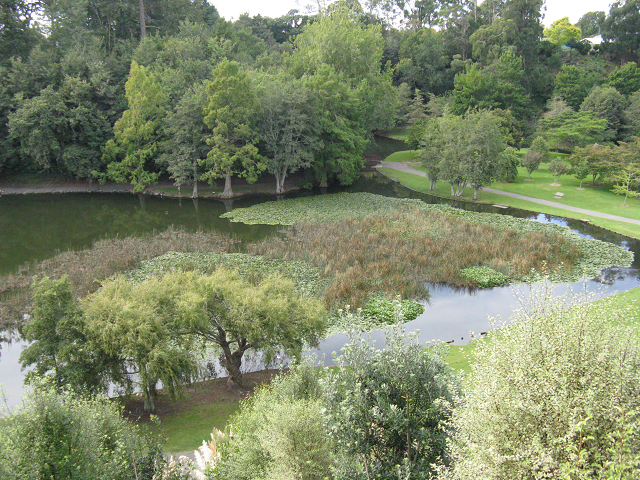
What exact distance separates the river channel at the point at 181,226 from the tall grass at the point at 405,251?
5.39 ft

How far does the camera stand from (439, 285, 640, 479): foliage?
23.2ft

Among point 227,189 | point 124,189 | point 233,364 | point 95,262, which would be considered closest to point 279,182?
point 227,189

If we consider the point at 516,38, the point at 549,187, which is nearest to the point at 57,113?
the point at 549,187

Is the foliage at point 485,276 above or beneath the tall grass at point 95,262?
beneath

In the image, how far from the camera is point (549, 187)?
149 ft

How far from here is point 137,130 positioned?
4466 cm

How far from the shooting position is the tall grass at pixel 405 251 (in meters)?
24.3

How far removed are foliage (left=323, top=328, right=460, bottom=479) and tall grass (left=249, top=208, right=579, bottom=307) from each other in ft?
39.9

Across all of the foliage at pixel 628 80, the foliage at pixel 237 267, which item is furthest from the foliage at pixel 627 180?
the foliage at pixel 237 267

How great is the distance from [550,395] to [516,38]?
258ft

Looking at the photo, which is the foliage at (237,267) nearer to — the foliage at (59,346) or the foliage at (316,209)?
the foliage at (316,209)

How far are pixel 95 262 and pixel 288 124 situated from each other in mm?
24465

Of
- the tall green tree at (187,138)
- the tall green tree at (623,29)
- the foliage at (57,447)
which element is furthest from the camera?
the tall green tree at (623,29)

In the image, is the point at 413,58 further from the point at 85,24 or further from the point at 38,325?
the point at 38,325
